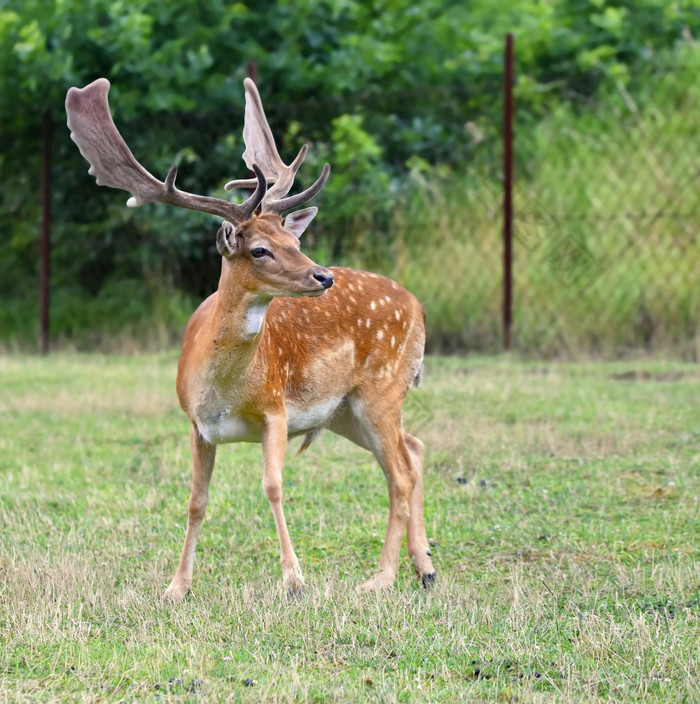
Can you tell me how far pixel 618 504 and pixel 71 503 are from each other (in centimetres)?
297

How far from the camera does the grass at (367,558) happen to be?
179 inches

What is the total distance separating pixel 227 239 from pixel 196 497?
1.18 m

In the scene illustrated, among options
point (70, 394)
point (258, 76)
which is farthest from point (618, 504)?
point (258, 76)

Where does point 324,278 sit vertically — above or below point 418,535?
above

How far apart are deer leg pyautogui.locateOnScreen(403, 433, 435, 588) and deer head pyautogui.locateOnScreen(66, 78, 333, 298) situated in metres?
1.30

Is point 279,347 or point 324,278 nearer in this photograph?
point 324,278

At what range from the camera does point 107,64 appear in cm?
1475

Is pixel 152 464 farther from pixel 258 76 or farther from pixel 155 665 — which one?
pixel 258 76

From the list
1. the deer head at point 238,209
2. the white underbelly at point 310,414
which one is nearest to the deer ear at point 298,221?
the deer head at point 238,209

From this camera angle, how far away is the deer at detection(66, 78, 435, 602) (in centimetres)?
576

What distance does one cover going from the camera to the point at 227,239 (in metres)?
5.77

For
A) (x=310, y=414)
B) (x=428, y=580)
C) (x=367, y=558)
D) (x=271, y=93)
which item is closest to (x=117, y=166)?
(x=310, y=414)

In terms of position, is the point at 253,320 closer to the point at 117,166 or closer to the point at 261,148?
the point at 117,166

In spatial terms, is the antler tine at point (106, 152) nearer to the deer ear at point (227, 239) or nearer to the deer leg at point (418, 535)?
the deer ear at point (227, 239)
